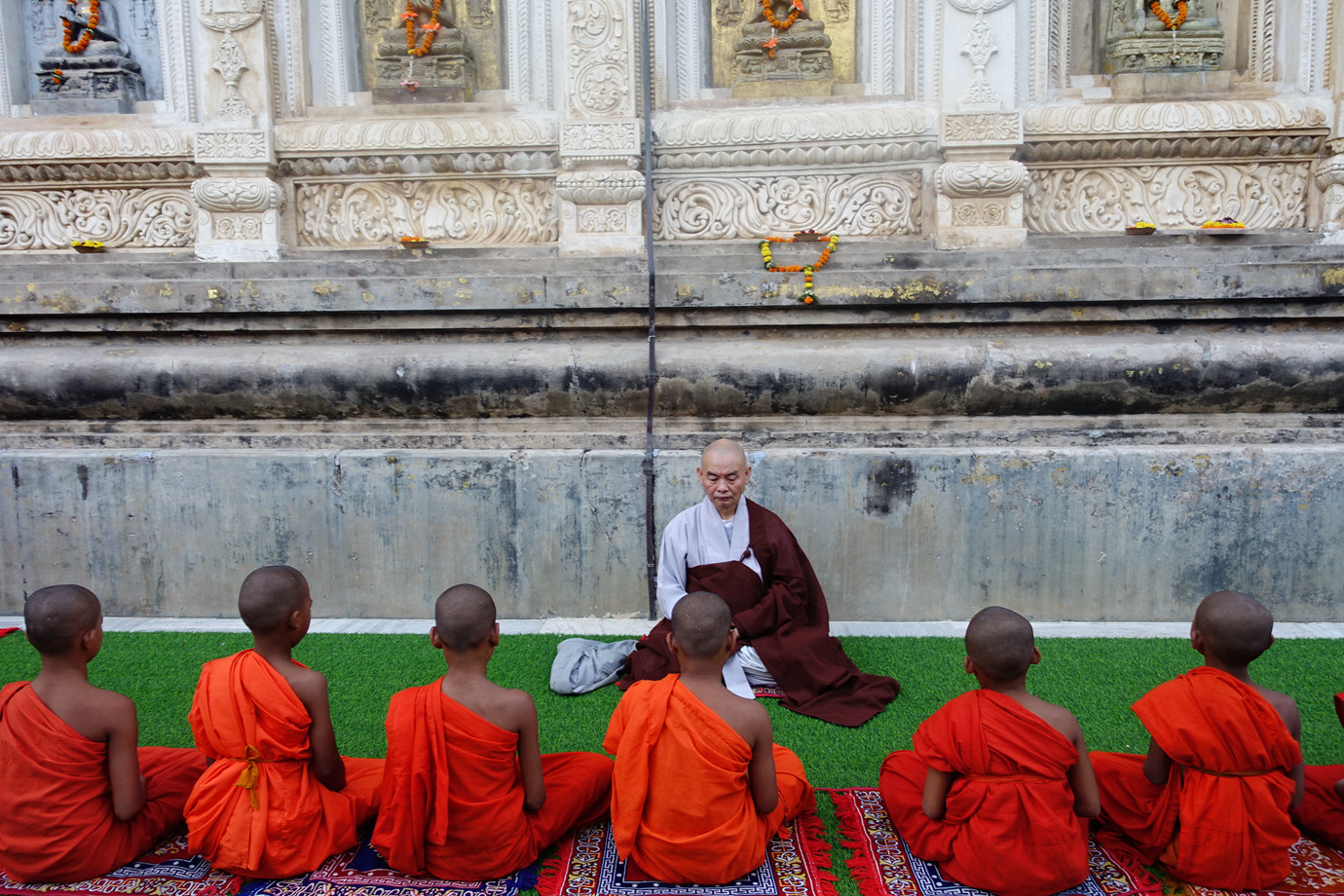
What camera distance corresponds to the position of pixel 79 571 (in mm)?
4398

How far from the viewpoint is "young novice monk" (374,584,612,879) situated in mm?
2193

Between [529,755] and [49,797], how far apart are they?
1.27 m

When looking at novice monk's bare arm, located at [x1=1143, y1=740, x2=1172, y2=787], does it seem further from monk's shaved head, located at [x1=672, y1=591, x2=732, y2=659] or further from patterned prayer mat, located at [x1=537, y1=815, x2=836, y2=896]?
monk's shaved head, located at [x1=672, y1=591, x2=732, y2=659]

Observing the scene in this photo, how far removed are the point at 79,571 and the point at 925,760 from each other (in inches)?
175

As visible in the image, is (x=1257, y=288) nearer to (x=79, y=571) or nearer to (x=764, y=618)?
(x=764, y=618)

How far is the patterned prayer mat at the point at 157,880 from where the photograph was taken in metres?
2.23

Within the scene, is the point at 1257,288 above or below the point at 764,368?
above

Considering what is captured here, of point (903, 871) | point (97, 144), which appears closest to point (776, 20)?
point (97, 144)

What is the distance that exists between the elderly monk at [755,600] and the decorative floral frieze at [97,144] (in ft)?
13.4

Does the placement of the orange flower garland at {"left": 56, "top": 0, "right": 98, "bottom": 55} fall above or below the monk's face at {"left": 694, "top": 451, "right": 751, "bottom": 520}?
above

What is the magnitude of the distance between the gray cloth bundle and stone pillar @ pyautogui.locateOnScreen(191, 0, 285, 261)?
3371 millimetres

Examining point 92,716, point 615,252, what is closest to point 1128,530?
point 615,252

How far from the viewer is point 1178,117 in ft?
15.4

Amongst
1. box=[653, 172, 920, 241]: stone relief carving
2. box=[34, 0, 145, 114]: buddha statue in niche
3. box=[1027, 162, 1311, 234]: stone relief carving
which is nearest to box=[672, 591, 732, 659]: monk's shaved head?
box=[653, 172, 920, 241]: stone relief carving
